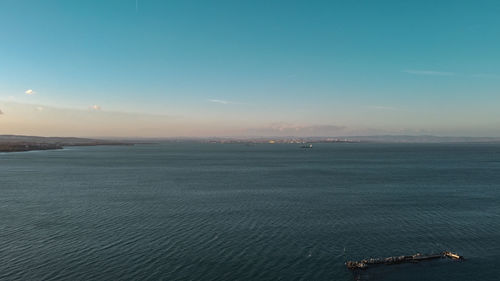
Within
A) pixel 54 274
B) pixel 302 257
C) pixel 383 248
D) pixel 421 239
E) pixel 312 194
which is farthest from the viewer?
pixel 312 194

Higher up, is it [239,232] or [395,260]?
[395,260]

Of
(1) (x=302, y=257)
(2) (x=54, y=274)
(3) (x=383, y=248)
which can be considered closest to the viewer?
(2) (x=54, y=274)

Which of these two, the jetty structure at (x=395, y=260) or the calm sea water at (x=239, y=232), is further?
the jetty structure at (x=395, y=260)

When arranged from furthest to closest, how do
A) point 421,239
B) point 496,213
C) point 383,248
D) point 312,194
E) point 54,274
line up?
1. point 312,194
2. point 496,213
3. point 421,239
4. point 383,248
5. point 54,274

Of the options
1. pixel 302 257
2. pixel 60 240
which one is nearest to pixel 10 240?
pixel 60 240

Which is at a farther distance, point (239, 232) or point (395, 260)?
point (239, 232)

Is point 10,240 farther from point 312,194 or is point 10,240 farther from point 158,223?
point 312,194

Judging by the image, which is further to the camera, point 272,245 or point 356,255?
point 272,245

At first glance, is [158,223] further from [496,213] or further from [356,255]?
[496,213]

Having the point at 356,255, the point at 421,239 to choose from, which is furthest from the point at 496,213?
the point at 356,255

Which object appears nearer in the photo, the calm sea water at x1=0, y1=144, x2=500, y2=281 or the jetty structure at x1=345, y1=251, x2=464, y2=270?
the calm sea water at x1=0, y1=144, x2=500, y2=281
